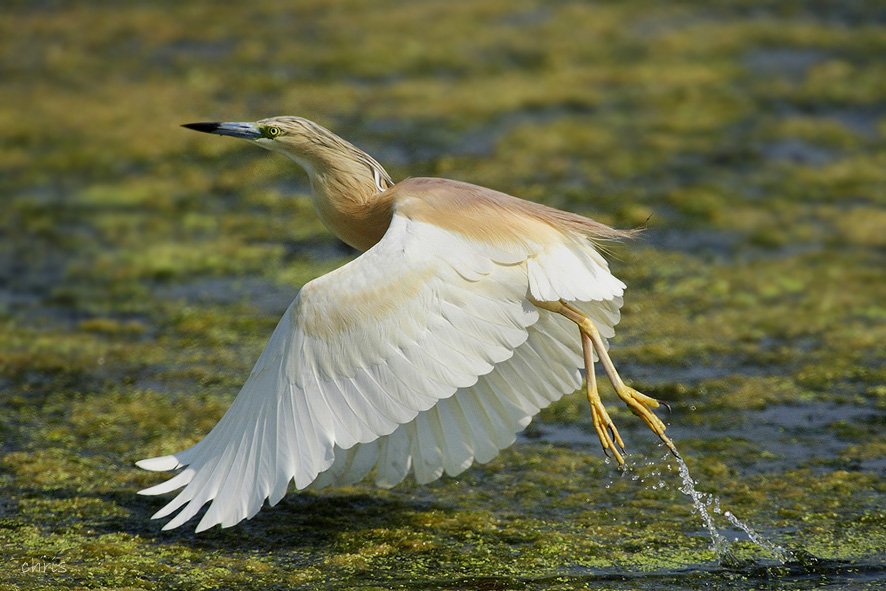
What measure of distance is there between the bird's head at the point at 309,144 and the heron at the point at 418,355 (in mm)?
186

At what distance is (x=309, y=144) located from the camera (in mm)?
3744

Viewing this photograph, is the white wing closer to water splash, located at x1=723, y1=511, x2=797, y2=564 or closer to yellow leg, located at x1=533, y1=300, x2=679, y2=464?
yellow leg, located at x1=533, y1=300, x2=679, y2=464

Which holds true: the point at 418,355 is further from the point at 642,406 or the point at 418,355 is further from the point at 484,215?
the point at 642,406

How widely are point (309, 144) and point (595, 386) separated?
125 centimetres

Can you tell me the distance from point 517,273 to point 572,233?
0.31 metres

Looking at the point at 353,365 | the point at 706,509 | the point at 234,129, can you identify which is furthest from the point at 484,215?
the point at 706,509

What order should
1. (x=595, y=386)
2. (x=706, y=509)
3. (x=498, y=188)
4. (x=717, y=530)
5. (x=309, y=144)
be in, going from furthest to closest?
1. (x=498, y=188)
2. (x=309, y=144)
3. (x=706, y=509)
4. (x=717, y=530)
5. (x=595, y=386)

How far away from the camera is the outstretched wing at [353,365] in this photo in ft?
9.98

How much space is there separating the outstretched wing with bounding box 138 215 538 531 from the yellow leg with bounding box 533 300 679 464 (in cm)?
24

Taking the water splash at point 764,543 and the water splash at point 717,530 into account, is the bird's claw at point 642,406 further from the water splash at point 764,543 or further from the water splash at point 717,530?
the water splash at point 764,543

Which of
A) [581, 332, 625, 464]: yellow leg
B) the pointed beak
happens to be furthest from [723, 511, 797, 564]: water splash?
the pointed beak

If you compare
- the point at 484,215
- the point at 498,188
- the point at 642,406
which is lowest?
the point at 642,406

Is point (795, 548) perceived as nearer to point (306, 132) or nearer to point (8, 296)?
point (306, 132)

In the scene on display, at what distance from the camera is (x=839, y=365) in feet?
15.4
